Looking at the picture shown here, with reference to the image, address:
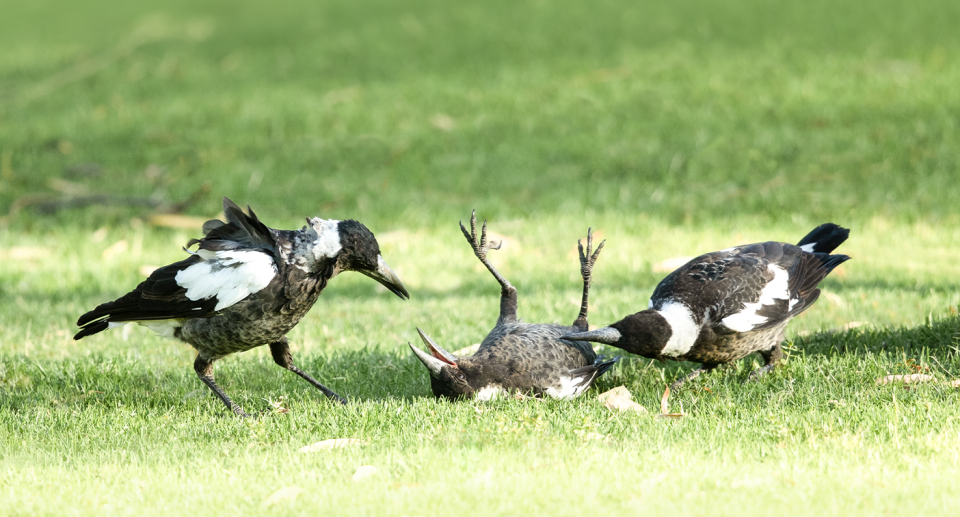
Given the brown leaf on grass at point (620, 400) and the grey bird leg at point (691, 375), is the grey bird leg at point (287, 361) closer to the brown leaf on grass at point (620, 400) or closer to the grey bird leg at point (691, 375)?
the brown leaf on grass at point (620, 400)

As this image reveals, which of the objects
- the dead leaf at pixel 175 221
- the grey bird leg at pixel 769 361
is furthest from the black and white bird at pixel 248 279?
the dead leaf at pixel 175 221

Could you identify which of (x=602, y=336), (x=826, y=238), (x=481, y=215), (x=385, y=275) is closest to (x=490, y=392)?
(x=602, y=336)

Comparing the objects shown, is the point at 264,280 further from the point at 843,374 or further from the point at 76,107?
the point at 76,107

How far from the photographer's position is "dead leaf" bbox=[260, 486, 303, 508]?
11.5 ft

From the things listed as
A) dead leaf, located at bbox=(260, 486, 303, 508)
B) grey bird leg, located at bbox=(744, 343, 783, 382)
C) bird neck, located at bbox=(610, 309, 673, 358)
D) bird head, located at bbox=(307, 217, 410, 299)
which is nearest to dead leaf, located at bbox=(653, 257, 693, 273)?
grey bird leg, located at bbox=(744, 343, 783, 382)

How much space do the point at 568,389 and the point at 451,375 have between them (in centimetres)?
65

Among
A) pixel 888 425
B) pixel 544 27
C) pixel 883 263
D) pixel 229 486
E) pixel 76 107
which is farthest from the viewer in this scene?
pixel 544 27

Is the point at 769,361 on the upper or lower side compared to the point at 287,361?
lower

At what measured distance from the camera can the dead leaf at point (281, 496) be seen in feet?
11.5

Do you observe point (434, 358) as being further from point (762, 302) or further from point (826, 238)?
point (826, 238)

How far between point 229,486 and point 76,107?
37.5ft

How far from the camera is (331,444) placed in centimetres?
422

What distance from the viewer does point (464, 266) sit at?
28.1 ft

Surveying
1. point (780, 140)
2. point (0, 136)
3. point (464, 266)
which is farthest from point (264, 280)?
point (0, 136)
